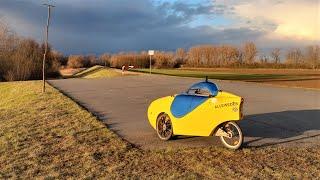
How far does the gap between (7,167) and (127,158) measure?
2.03 metres

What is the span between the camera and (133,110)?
1508cm

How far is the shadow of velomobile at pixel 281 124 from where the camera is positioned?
Answer: 1073 cm

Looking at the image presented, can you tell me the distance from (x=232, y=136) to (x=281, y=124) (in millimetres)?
3599

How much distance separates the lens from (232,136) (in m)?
9.09

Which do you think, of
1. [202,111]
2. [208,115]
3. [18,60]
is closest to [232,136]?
[208,115]

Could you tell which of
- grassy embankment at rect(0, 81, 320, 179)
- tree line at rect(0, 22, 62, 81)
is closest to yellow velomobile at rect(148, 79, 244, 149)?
grassy embankment at rect(0, 81, 320, 179)

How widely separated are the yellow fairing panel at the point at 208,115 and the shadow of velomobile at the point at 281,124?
0.97m

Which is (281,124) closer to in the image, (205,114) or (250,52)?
(205,114)

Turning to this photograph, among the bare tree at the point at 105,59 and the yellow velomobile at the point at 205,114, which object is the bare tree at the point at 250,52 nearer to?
the bare tree at the point at 105,59

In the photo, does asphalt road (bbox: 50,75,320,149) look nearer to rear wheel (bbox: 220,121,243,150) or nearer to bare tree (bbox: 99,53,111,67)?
rear wheel (bbox: 220,121,243,150)

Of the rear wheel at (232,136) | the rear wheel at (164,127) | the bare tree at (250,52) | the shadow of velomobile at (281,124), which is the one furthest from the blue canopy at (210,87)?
the bare tree at (250,52)

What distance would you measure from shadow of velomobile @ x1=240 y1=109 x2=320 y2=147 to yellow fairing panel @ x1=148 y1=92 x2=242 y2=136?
0.97 metres

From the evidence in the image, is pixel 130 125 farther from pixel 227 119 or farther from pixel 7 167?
pixel 7 167

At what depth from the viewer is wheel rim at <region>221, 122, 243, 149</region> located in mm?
8941
